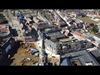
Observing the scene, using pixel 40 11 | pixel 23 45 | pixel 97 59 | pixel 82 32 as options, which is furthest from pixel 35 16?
pixel 97 59

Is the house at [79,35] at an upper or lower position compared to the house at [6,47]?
upper

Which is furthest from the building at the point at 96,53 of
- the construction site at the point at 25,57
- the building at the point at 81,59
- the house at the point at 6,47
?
the house at the point at 6,47

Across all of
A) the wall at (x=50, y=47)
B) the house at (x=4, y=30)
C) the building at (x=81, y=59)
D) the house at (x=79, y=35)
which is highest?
the house at (x=4, y=30)

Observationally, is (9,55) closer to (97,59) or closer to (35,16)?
(35,16)

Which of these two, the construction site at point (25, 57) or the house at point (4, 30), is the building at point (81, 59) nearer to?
the construction site at point (25, 57)

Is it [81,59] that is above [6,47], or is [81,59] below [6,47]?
below

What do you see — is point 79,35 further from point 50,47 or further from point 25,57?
point 25,57

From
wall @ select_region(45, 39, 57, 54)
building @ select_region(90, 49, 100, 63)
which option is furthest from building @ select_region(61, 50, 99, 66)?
wall @ select_region(45, 39, 57, 54)

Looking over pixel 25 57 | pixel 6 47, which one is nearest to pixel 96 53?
pixel 25 57
